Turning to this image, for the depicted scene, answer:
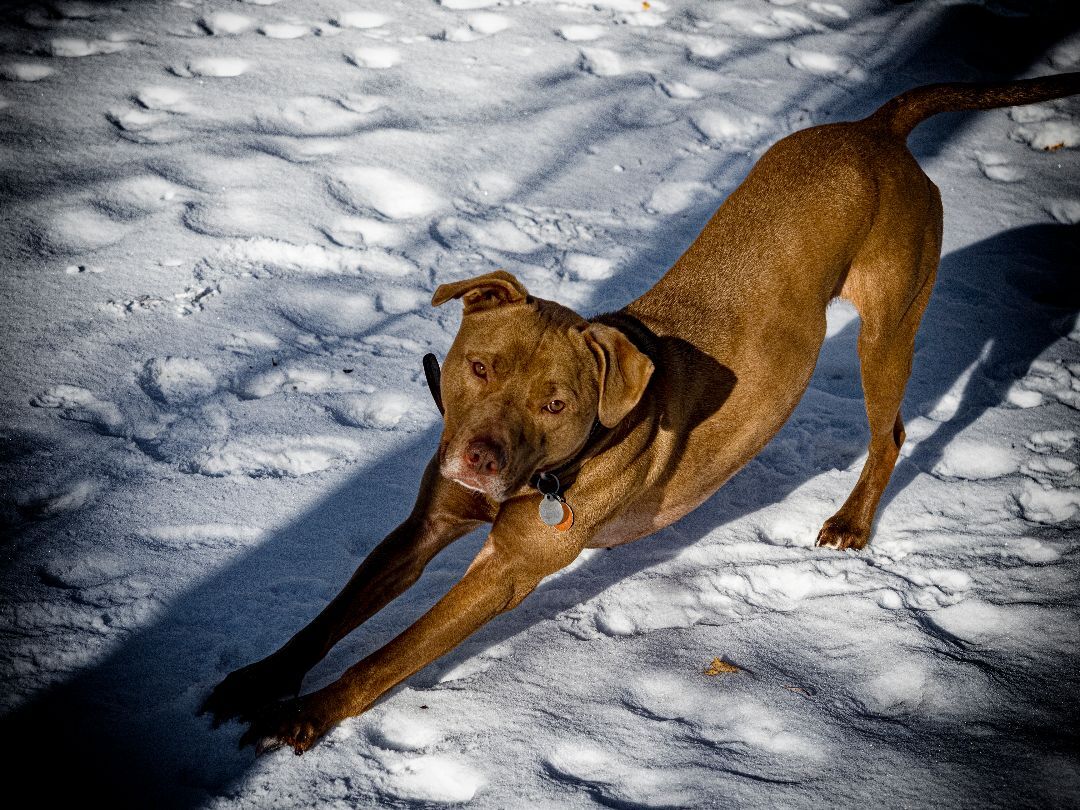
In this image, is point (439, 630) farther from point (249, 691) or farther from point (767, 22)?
point (767, 22)

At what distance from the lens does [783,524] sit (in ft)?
13.2

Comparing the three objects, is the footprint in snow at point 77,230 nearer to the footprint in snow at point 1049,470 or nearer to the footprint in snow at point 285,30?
the footprint in snow at point 285,30

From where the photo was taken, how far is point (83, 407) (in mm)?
3824

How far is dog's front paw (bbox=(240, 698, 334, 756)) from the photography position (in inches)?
105

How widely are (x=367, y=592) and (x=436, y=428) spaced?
3.67ft

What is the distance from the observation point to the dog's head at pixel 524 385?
278 cm

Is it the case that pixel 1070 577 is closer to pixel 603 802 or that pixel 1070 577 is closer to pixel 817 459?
pixel 817 459

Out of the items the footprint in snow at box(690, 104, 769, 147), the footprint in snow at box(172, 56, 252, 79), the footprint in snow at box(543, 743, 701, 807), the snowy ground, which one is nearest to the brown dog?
the snowy ground

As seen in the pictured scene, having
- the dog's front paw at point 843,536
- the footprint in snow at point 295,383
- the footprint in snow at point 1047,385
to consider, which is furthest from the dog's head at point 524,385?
the footprint in snow at point 1047,385

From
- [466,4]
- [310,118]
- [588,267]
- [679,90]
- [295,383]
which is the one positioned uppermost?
[466,4]

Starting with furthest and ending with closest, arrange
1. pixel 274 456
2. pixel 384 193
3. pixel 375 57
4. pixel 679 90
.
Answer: pixel 679 90 → pixel 375 57 → pixel 384 193 → pixel 274 456

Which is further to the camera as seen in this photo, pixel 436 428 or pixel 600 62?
pixel 600 62

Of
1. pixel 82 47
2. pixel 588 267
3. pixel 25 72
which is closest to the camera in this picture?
pixel 588 267

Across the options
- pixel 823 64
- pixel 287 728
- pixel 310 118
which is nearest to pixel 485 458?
pixel 287 728
